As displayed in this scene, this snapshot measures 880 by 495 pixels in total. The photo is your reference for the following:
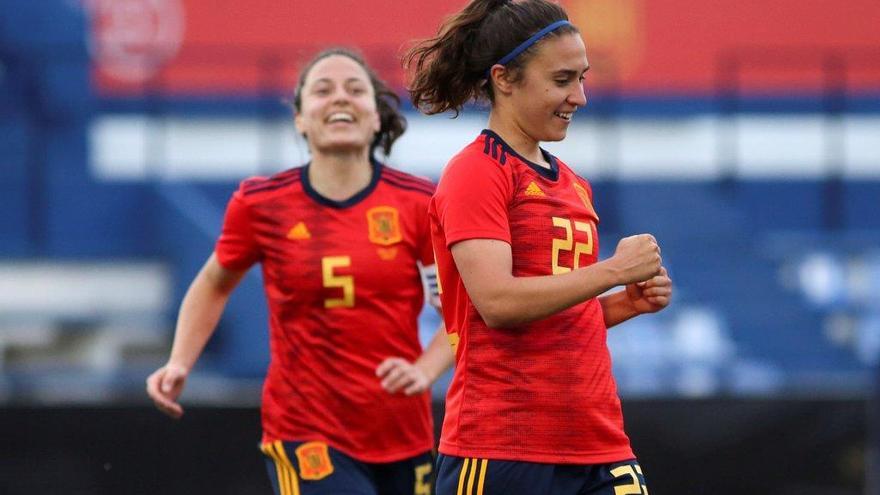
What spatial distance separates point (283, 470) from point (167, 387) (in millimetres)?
479

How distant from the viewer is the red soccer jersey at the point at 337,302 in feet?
16.7

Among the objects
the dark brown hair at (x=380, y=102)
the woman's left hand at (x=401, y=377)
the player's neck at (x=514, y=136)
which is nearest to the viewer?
the player's neck at (x=514, y=136)

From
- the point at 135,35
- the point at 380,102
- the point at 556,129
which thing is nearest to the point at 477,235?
the point at 556,129

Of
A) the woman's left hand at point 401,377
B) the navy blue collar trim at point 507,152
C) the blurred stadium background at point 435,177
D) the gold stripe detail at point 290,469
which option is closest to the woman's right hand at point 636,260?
the navy blue collar trim at point 507,152

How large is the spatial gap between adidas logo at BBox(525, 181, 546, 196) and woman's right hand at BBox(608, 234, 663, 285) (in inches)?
11.2

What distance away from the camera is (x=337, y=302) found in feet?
16.8

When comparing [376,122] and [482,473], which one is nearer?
[482,473]

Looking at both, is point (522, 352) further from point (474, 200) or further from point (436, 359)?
point (436, 359)

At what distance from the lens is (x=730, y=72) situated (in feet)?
43.4

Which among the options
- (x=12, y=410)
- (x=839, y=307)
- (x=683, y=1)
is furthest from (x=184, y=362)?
(x=683, y=1)

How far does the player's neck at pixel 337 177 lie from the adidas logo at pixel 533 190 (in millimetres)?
1555

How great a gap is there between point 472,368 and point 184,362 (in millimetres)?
1695

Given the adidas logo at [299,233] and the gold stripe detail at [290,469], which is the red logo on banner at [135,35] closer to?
the adidas logo at [299,233]

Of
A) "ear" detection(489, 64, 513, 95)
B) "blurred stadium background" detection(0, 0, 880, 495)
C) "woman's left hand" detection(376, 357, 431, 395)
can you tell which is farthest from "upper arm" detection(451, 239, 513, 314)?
"blurred stadium background" detection(0, 0, 880, 495)
